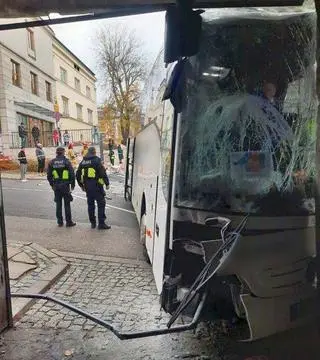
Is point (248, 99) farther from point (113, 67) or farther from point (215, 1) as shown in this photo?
point (113, 67)

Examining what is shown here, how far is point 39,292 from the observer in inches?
225

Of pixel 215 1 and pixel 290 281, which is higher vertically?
pixel 215 1

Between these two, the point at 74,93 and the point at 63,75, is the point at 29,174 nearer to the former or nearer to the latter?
the point at 63,75

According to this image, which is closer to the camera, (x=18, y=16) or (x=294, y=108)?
(x=294, y=108)

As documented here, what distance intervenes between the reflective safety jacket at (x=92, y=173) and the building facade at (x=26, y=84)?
18684 millimetres

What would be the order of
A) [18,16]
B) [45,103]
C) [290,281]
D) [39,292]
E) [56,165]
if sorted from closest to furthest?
[290,281] < [18,16] < [39,292] < [56,165] < [45,103]

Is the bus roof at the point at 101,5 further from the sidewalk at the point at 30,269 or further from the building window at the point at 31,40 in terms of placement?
the building window at the point at 31,40

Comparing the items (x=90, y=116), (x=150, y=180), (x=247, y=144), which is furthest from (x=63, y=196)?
(x=90, y=116)

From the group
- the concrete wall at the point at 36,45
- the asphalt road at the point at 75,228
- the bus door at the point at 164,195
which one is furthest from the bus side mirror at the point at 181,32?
the concrete wall at the point at 36,45

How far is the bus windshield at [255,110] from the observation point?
392cm

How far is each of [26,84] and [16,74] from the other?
4.88 feet

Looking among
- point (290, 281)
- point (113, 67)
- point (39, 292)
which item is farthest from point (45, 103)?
point (290, 281)

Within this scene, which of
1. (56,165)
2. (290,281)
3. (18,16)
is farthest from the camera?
(56,165)

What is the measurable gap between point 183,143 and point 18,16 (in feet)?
7.86
